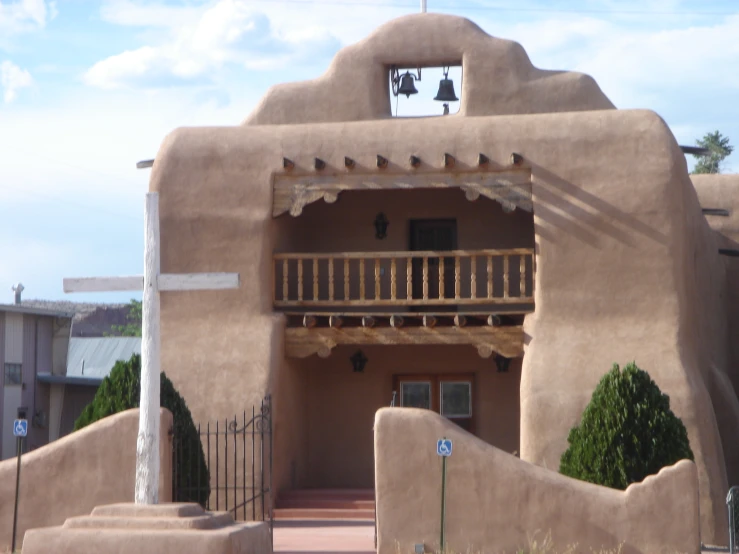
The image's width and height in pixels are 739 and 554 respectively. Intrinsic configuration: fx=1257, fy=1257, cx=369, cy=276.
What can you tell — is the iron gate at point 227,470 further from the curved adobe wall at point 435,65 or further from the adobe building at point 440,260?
the curved adobe wall at point 435,65

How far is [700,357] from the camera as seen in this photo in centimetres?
1827

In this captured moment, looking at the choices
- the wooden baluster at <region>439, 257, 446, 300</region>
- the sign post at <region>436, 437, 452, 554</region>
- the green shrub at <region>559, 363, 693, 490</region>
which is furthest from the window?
the sign post at <region>436, 437, 452, 554</region>

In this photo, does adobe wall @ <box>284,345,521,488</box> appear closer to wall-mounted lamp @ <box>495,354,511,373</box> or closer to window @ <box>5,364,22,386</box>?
wall-mounted lamp @ <box>495,354,511,373</box>

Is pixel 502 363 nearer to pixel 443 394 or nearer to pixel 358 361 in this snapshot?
pixel 443 394

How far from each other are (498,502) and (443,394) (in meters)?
6.40

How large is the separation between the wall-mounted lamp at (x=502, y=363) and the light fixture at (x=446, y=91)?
4077mm

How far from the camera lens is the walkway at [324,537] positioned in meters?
14.4

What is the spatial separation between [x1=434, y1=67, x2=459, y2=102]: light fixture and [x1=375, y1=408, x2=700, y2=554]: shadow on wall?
7.34 meters

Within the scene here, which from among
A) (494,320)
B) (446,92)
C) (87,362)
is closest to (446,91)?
(446,92)

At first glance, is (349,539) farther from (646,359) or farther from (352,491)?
(646,359)

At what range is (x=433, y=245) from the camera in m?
20.1

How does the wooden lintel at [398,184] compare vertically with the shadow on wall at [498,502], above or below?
above

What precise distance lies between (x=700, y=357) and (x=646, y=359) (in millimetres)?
1812

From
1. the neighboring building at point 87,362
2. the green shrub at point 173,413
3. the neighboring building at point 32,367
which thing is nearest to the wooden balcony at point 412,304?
the green shrub at point 173,413
